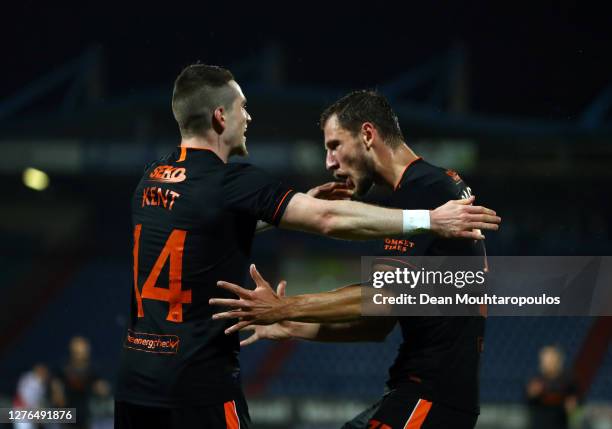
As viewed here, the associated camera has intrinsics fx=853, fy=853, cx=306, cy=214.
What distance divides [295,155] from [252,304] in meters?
14.0

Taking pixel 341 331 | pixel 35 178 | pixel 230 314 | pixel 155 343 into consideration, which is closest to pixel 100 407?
pixel 341 331

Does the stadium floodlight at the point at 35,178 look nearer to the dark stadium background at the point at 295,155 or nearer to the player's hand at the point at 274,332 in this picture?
the dark stadium background at the point at 295,155

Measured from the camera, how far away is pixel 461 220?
3.49m

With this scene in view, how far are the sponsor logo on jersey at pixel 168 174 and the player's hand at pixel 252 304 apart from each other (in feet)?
1.58

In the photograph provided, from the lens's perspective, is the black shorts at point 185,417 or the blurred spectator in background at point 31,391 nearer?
the black shorts at point 185,417

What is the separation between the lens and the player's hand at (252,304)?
11.4 feet

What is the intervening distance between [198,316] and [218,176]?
582mm

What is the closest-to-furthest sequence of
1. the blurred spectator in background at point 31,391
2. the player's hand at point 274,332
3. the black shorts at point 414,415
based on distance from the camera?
the black shorts at point 414,415 < the player's hand at point 274,332 < the blurred spectator in background at point 31,391

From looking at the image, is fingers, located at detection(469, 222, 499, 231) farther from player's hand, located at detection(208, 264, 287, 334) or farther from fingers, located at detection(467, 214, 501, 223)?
player's hand, located at detection(208, 264, 287, 334)

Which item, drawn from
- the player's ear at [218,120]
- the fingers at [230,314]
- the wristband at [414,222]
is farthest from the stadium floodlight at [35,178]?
the wristband at [414,222]

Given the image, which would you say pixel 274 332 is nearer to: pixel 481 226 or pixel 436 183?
pixel 436 183

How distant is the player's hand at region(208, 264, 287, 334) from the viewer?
3.48 m

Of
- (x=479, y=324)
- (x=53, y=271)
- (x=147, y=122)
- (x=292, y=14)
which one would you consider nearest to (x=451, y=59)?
(x=292, y=14)

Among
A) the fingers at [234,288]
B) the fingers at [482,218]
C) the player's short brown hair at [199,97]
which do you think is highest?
the player's short brown hair at [199,97]
